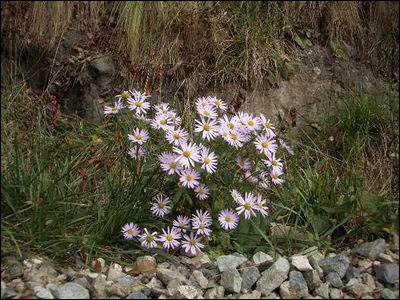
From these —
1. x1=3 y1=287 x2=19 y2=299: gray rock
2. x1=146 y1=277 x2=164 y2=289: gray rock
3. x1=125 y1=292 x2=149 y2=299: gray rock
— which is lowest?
x1=3 y1=287 x2=19 y2=299: gray rock

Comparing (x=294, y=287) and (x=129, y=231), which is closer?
(x=294, y=287)

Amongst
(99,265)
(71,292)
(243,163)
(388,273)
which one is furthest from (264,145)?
(71,292)

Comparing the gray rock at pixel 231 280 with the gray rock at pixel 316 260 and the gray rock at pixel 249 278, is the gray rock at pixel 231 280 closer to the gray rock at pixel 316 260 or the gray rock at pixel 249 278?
the gray rock at pixel 249 278

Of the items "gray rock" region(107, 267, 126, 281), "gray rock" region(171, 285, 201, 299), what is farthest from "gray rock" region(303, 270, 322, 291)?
"gray rock" region(107, 267, 126, 281)

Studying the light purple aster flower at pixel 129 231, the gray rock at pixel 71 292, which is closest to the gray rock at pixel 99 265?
the light purple aster flower at pixel 129 231

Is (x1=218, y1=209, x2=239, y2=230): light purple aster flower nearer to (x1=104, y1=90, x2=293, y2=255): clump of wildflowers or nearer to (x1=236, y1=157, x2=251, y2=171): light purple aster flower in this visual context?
(x1=104, y1=90, x2=293, y2=255): clump of wildflowers

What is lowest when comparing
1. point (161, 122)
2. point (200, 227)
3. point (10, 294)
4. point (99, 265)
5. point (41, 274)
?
point (10, 294)

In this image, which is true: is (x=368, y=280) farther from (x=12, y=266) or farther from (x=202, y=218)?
(x=12, y=266)

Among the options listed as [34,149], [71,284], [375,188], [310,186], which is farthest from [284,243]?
[34,149]
